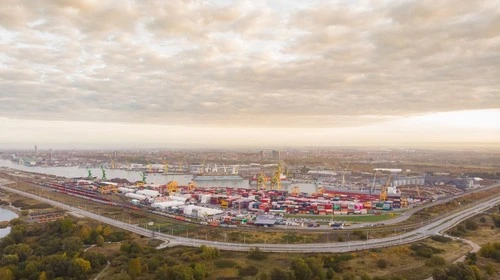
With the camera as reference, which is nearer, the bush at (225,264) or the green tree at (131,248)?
the bush at (225,264)

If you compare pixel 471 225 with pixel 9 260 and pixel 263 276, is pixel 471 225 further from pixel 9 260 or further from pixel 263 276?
pixel 9 260

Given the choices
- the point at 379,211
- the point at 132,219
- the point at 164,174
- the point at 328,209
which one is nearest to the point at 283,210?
the point at 328,209

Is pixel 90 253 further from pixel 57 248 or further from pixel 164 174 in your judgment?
pixel 164 174

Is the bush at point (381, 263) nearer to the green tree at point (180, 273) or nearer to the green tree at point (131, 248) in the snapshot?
the green tree at point (180, 273)

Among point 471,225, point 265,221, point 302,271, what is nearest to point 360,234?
point 265,221

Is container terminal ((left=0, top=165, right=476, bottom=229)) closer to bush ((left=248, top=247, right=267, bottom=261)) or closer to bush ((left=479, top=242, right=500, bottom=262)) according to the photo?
bush ((left=248, top=247, right=267, bottom=261))

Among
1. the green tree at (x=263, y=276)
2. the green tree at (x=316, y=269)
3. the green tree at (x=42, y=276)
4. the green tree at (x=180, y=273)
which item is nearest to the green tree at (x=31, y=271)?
the green tree at (x=42, y=276)

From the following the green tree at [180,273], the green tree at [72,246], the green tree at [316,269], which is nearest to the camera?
the green tree at [180,273]
